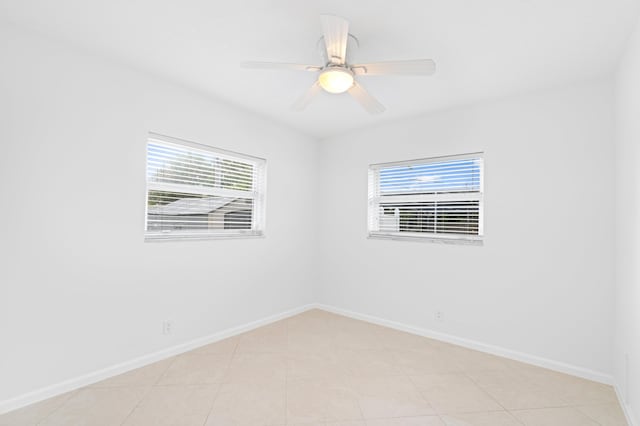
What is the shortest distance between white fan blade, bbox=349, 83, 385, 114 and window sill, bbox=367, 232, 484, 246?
1.69 metres

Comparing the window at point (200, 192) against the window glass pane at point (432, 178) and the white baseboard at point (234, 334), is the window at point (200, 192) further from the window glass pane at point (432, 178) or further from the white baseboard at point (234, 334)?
the window glass pane at point (432, 178)

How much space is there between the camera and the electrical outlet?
2.85 m

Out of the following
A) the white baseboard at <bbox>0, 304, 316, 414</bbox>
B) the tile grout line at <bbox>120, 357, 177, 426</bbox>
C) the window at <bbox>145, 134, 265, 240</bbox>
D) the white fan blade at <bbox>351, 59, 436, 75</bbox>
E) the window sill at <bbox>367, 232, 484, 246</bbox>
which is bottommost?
the tile grout line at <bbox>120, 357, 177, 426</bbox>

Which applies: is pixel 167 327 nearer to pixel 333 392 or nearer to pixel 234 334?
pixel 234 334

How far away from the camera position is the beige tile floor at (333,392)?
2.00 meters

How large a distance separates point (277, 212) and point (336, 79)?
7.34 ft

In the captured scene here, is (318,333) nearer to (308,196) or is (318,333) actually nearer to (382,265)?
(382,265)

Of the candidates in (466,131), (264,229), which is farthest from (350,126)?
(264,229)
